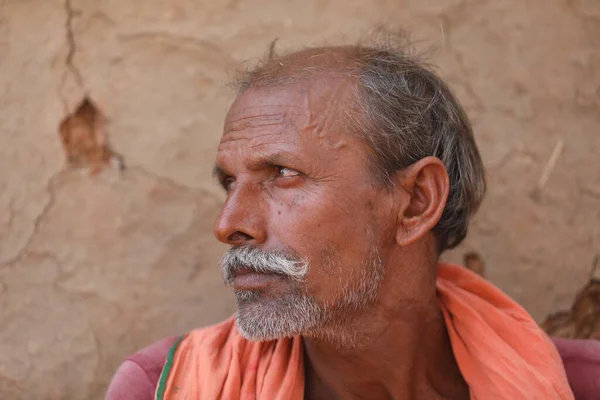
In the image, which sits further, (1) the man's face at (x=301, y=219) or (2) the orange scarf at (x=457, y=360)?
(2) the orange scarf at (x=457, y=360)

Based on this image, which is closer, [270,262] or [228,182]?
[270,262]

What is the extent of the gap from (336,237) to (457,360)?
62 centimetres

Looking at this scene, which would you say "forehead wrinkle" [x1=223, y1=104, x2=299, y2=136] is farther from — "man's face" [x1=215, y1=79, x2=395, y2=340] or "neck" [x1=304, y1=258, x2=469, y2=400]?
"neck" [x1=304, y1=258, x2=469, y2=400]

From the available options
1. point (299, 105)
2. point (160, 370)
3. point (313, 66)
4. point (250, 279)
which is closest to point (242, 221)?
point (250, 279)

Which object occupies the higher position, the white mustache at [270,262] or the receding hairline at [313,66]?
the receding hairline at [313,66]

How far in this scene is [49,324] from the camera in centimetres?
282

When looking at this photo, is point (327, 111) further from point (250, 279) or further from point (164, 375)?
point (164, 375)

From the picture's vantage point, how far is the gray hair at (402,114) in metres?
2.29

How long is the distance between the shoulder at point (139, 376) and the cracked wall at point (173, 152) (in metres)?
0.46

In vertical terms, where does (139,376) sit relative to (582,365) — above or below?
above

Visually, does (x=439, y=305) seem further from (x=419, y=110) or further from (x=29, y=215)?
(x=29, y=215)

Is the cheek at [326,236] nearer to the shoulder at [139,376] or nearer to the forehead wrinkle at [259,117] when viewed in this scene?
the forehead wrinkle at [259,117]

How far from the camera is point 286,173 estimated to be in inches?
87.4

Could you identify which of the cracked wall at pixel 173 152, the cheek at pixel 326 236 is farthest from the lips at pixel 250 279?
the cracked wall at pixel 173 152
